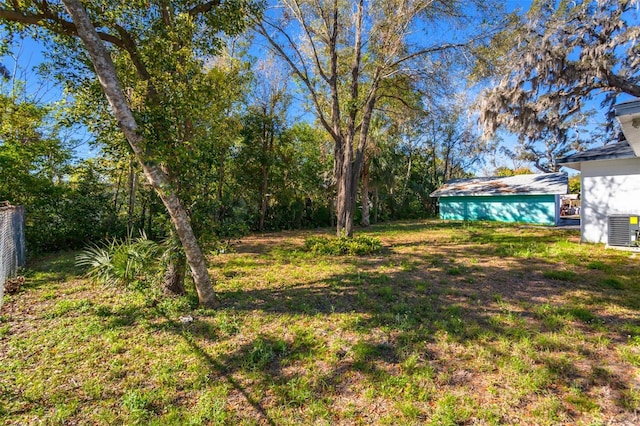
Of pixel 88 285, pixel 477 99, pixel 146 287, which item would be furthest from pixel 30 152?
pixel 477 99

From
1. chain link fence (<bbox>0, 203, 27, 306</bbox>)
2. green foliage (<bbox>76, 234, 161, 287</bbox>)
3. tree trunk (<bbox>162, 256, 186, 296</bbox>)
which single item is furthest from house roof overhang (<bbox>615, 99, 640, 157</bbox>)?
chain link fence (<bbox>0, 203, 27, 306</bbox>)

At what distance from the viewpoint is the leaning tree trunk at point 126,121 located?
9.83 feet

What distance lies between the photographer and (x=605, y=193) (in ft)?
26.0

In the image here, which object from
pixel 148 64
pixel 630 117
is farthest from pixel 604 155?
pixel 148 64

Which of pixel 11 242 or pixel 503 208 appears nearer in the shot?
pixel 11 242

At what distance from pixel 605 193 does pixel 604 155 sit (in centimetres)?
104

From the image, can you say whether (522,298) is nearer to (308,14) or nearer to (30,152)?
(308,14)

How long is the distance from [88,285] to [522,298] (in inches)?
287

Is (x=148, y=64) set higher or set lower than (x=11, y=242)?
higher

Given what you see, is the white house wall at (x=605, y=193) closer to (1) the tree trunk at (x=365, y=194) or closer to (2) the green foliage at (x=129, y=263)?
(1) the tree trunk at (x=365, y=194)

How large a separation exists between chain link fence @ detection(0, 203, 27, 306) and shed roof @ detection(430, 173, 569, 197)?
19.2 m

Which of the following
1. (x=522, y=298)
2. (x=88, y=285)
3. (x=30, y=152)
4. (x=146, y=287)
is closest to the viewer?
(x=522, y=298)

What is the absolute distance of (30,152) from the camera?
7.38 metres

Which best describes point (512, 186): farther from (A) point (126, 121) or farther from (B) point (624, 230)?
(A) point (126, 121)
